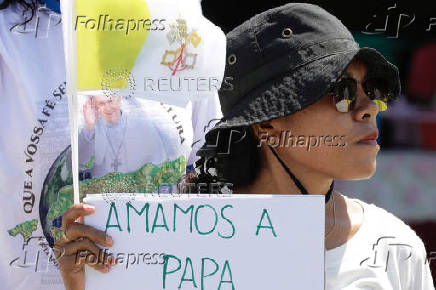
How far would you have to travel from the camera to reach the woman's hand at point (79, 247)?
1938 mm

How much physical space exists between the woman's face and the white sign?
0.74 feet

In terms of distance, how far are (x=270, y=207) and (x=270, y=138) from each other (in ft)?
1.23

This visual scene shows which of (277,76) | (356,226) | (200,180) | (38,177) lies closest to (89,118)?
(38,177)

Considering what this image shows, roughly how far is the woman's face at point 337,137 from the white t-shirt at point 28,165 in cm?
64

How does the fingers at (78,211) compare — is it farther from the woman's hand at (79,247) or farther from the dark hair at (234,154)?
the dark hair at (234,154)

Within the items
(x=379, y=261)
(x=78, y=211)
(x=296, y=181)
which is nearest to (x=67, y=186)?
(x=78, y=211)

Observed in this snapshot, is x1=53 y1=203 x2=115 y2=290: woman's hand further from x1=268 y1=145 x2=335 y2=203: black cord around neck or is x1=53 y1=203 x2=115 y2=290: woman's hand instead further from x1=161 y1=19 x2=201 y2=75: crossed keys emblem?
x1=268 y1=145 x2=335 y2=203: black cord around neck

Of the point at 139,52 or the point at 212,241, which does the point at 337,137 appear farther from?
the point at 139,52

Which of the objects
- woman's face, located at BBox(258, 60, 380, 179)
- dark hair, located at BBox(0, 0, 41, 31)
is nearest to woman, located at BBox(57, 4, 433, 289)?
woman's face, located at BBox(258, 60, 380, 179)

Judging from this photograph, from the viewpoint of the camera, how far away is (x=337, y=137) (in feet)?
7.06

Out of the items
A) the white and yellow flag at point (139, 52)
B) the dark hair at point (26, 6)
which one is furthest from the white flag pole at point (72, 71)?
the dark hair at point (26, 6)

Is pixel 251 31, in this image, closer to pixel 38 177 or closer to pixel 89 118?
pixel 89 118

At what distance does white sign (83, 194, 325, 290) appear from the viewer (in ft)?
6.45

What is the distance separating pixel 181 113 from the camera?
2430mm
